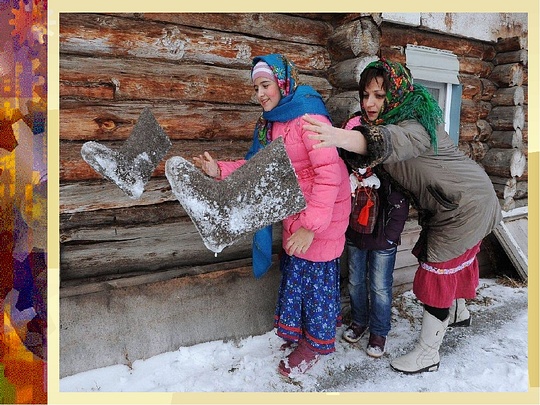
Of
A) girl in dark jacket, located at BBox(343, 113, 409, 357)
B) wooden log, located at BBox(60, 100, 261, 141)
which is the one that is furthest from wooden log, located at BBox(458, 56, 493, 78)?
wooden log, located at BBox(60, 100, 261, 141)

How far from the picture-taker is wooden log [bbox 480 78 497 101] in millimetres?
4625

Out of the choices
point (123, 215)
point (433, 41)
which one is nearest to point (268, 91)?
point (123, 215)

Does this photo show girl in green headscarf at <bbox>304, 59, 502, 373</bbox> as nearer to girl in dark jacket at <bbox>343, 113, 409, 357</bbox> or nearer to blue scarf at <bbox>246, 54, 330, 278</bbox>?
girl in dark jacket at <bbox>343, 113, 409, 357</bbox>

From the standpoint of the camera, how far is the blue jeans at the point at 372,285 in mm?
2975

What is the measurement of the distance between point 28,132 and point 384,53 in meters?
2.78

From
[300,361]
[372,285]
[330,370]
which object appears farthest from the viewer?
[372,285]

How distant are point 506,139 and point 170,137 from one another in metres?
3.58

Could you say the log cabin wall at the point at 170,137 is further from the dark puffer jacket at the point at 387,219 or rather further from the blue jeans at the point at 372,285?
the dark puffer jacket at the point at 387,219

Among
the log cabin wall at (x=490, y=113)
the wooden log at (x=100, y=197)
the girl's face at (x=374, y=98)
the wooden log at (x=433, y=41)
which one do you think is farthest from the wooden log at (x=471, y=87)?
the wooden log at (x=100, y=197)

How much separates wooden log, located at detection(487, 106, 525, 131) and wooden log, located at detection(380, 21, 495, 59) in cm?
56

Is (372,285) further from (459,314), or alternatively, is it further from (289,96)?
(289,96)

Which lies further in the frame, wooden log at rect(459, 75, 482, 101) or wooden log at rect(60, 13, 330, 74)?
wooden log at rect(459, 75, 482, 101)

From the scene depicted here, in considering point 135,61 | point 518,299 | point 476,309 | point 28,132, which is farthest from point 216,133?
point 518,299

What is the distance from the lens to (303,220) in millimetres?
2332
